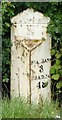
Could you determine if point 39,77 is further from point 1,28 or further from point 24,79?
point 1,28

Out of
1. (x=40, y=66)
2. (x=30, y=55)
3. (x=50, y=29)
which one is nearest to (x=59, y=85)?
(x=40, y=66)

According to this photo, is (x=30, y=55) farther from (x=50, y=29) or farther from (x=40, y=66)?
(x=50, y=29)

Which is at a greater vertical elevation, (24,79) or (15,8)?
(15,8)

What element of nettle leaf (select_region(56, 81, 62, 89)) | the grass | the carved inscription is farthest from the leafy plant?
the grass

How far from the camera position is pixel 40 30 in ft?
15.1

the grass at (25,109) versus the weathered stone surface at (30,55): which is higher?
the weathered stone surface at (30,55)

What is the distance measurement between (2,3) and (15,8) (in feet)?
1.12

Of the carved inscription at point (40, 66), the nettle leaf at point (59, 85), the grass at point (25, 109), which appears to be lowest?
the grass at point (25, 109)

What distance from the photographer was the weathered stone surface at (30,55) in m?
4.59

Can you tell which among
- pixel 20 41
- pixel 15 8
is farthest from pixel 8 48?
pixel 15 8

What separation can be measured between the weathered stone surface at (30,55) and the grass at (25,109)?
0.75 feet

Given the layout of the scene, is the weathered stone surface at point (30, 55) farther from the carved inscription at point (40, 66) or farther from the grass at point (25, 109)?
the grass at point (25, 109)

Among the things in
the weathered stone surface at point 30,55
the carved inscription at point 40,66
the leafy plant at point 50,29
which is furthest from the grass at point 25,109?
the leafy plant at point 50,29

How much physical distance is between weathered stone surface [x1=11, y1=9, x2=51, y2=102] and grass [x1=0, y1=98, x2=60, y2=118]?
229 mm
